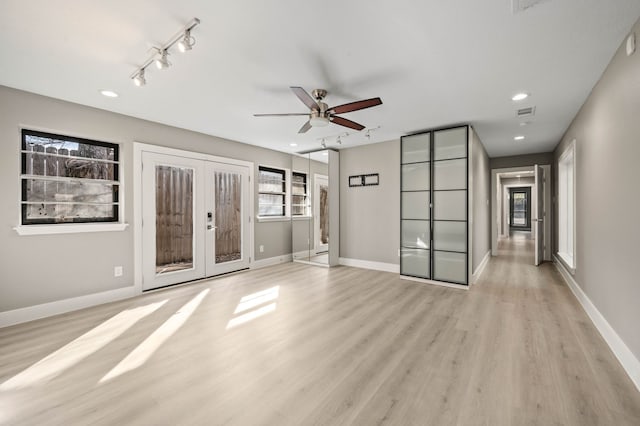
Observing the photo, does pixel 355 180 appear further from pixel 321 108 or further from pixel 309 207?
pixel 321 108

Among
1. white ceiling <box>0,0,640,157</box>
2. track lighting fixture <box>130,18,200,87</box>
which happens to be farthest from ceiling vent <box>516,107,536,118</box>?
track lighting fixture <box>130,18,200,87</box>

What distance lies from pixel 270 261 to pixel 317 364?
4.04m

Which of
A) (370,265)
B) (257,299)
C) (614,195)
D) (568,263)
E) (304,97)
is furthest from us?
(370,265)

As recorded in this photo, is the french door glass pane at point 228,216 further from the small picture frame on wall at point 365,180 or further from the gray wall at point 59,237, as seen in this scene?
the small picture frame on wall at point 365,180

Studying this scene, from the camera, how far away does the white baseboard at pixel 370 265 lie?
5.48 metres

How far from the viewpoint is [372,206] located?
5812mm

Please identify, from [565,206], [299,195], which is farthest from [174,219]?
[565,206]

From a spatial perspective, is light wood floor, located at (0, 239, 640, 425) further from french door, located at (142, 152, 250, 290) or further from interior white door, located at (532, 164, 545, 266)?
interior white door, located at (532, 164, 545, 266)

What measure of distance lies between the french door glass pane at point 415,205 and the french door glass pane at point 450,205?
17 cm

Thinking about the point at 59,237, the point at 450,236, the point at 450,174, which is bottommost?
the point at 450,236

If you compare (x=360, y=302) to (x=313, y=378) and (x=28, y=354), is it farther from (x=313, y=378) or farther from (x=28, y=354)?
(x=28, y=354)

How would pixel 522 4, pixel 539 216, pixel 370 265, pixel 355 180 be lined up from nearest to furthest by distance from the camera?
1. pixel 522 4
2. pixel 370 265
3. pixel 355 180
4. pixel 539 216

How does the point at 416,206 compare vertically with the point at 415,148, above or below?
below

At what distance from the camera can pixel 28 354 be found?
7.98 feet
